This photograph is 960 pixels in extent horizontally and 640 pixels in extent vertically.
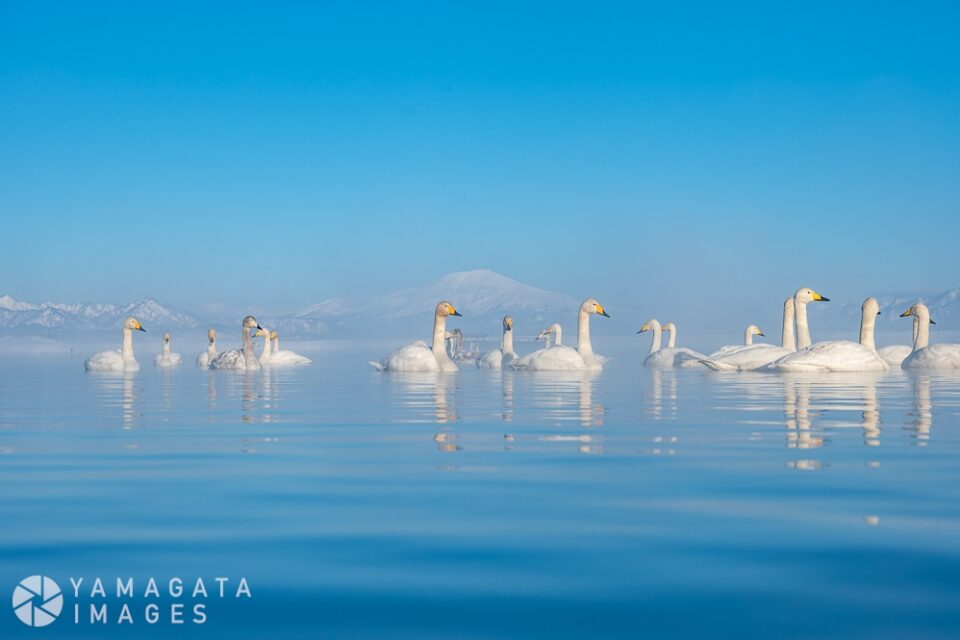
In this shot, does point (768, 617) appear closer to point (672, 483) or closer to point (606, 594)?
point (606, 594)

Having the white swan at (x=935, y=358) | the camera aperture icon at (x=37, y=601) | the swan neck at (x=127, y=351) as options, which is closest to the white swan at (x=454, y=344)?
the swan neck at (x=127, y=351)

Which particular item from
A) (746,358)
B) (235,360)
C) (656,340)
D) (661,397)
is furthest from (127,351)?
(661,397)

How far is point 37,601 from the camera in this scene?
4805 millimetres

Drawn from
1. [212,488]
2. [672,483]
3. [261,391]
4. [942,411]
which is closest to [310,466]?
[212,488]

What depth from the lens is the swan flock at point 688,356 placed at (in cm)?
2578

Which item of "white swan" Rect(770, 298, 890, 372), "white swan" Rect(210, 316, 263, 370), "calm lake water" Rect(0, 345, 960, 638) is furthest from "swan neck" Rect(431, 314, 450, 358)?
"calm lake water" Rect(0, 345, 960, 638)

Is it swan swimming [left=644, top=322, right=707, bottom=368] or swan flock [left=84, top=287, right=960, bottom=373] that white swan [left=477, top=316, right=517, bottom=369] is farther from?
swan swimming [left=644, top=322, right=707, bottom=368]

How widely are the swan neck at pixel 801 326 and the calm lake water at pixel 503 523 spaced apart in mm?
18466

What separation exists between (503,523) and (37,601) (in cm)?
268

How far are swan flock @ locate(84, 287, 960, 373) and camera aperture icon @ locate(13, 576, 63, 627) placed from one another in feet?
72.4

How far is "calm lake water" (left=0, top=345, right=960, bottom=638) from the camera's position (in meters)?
4.66

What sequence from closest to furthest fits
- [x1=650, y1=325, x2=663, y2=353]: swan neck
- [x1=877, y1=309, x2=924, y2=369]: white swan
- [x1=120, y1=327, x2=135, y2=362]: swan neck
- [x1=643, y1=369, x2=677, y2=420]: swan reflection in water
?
[x1=643, y1=369, x2=677, y2=420]: swan reflection in water → [x1=877, y1=309, x2=924, y2=369]: white swan → [x1=120, y1=327, x2=135, y2=362]: swan neck → [x1=650, y1=325, x2=663, y2=353]: swan neck

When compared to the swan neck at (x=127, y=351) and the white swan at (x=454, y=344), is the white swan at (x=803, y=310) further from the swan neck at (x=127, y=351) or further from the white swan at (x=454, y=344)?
the swan neck at (x=127, y=351)

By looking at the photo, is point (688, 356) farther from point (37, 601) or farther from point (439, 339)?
point (37, 601)
